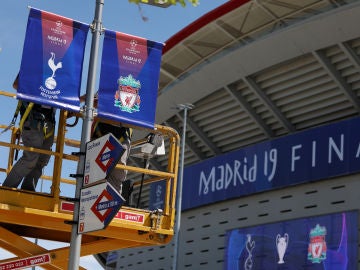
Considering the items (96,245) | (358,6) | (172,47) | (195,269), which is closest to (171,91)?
(172,47)

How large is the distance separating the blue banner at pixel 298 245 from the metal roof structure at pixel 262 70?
141 inches

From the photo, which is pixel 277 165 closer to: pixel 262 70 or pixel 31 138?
pixel 262 70

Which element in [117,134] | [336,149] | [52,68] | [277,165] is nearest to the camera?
[52,68]

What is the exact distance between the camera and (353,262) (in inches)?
985

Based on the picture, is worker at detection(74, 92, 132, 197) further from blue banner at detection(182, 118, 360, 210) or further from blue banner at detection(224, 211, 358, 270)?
blue banner at detection(182, 118, 360, 210)

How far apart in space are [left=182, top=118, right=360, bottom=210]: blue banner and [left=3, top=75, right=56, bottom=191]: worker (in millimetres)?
17530

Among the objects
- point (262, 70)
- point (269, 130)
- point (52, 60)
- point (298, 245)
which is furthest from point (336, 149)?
point (52, 60)

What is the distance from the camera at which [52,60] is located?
30.0ft

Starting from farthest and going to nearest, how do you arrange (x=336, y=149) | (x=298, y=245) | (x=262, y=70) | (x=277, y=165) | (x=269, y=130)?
(x=269, y=130), (x=277, y=165), (x=262, y=70), (x=298, y=245), (x=336, y=149)

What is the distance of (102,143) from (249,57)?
20.6 meters

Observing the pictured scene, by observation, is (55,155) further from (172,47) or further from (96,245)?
(172,47)

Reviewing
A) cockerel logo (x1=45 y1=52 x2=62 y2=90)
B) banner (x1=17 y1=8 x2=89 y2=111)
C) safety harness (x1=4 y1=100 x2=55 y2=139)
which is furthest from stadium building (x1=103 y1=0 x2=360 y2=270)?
cockerel logo (x1=45 y1=52 x2=62 y2=90)

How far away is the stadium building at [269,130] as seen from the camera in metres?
26.1

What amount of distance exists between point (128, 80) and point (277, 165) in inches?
803
